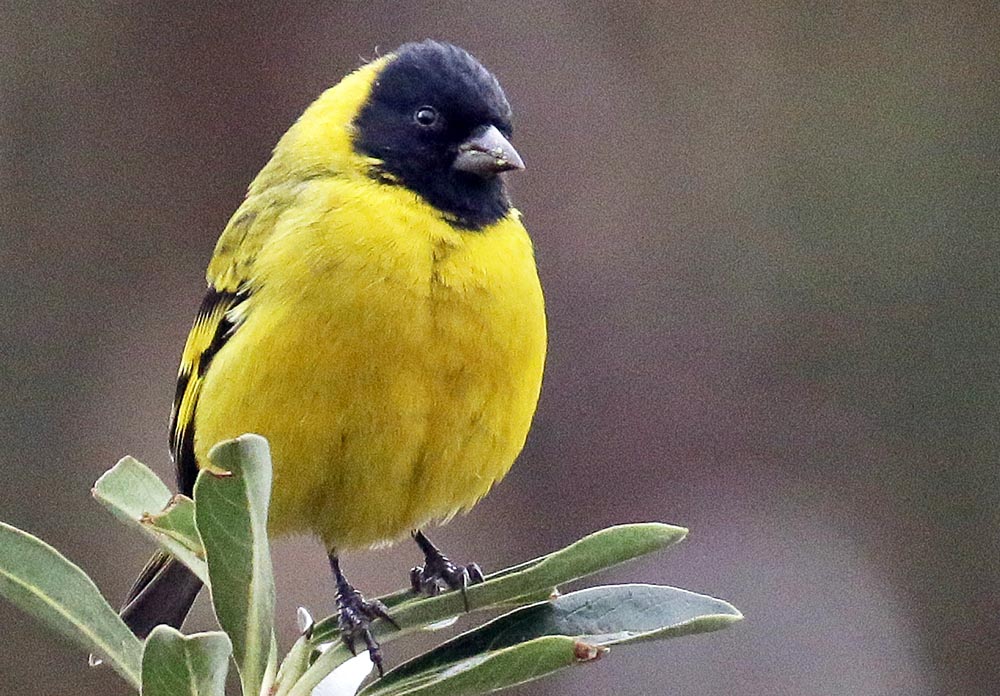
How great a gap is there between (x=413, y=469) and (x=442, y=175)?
0.65 m

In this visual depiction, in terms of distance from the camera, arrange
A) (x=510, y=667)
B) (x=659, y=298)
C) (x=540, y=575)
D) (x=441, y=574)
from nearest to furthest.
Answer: (x=510, y=667), (x=540, y=575), (x=441, y=574), (x=659, y=298)

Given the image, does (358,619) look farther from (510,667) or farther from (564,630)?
(510,667)

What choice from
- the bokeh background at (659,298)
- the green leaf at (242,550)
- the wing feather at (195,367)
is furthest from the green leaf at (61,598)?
the bokeh background at (659,298)

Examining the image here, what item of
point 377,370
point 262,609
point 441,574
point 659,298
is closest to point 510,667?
point 262,609

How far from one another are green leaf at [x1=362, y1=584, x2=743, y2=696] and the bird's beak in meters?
1.19

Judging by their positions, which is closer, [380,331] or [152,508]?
[152,508]

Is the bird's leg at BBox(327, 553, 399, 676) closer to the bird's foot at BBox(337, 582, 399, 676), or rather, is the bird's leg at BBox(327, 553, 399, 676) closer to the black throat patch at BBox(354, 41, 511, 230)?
the bird's foot at BBox(337, 582, 399, 676)

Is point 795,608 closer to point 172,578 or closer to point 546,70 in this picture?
point 546,70

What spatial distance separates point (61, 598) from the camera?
1.83m

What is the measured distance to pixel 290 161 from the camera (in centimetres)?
321

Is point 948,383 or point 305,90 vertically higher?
point 305,90

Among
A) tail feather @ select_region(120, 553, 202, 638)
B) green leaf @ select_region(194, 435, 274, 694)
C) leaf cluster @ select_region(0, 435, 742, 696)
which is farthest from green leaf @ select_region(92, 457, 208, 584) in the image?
tail feather @ select_region(120, 553, 202, 638)

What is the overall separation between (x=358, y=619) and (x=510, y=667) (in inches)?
24.0

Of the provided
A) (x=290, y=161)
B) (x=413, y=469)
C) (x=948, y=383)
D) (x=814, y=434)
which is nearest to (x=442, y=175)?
(x=290, y=161)
